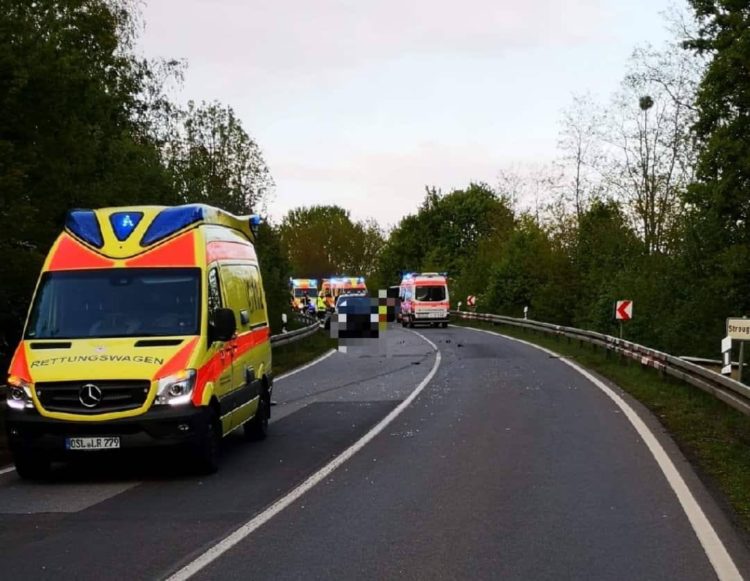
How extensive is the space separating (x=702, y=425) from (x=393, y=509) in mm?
7200

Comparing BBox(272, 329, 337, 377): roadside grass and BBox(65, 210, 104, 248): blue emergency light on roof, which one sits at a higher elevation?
BBox(65, 210, 104, 248): blue emergency light on roof

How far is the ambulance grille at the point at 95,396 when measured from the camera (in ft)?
32.8

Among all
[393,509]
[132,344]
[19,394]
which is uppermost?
[132,344]

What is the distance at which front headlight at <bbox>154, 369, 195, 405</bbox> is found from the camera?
10109mm

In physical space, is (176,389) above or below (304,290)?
below

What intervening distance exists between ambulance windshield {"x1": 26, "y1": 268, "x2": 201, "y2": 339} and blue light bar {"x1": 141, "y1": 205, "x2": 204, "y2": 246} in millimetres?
395

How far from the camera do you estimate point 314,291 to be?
7369 cm

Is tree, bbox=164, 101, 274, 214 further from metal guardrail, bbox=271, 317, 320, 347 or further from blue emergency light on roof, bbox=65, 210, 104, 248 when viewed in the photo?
blue emergency light on roof, bbox=65, 210, 104, 248

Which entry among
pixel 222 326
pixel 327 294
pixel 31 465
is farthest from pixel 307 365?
pixel 327 294

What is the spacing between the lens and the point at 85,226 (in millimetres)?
11617

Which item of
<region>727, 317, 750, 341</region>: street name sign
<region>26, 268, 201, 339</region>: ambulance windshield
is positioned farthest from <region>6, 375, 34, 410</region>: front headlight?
<region>727, 317, 750, 341</region>: street name sign

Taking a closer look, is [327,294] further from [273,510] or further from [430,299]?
[273,510]

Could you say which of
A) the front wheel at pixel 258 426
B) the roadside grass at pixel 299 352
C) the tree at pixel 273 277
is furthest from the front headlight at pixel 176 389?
the tree at pixel 273 277

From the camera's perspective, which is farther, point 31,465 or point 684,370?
point 684,370
